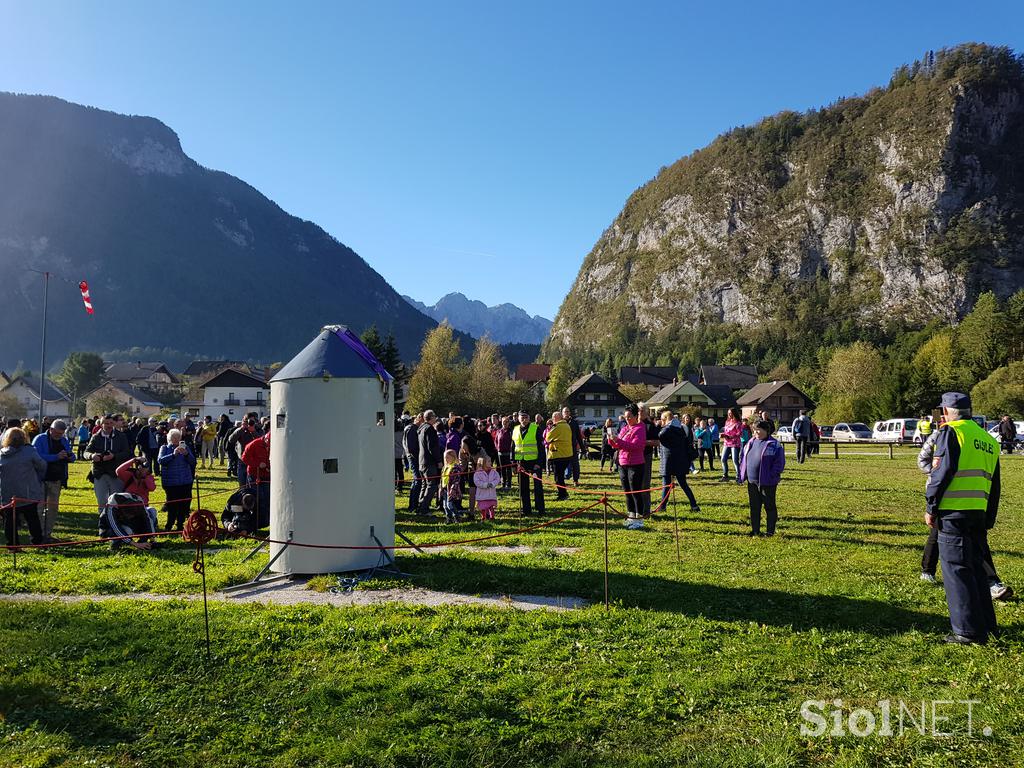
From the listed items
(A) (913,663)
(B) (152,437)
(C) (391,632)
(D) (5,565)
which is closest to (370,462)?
(C) (391,632)

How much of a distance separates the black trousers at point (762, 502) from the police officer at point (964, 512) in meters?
4.85

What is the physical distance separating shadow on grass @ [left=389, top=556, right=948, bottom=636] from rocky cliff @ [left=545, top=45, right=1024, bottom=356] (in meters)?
149

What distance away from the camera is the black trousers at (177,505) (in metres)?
13.5

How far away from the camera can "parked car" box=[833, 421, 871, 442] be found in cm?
5316

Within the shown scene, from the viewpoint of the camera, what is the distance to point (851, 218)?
512 feet

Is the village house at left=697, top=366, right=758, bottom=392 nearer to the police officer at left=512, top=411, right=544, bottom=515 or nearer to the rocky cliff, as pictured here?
the rocky cliff

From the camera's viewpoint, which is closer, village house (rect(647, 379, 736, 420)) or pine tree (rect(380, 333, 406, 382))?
pine tree (rect(380, 333, 406, 382))

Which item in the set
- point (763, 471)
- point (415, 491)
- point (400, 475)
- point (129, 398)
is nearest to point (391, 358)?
point (400, 475)

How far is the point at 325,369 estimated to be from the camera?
30.2 feet

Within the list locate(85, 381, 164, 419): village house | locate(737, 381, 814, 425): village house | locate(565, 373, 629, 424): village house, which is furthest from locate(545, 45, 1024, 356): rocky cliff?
locate(85, 381, 164, 419): village house

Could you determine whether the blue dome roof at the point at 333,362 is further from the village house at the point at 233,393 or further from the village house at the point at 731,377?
the village house at the point at 731,377

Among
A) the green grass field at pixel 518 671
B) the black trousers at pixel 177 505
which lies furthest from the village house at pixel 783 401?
the green grass field at pixel 518 671

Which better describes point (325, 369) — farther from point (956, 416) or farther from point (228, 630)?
A: point (956, 416)

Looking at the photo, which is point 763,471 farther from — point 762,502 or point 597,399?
point 597,399
